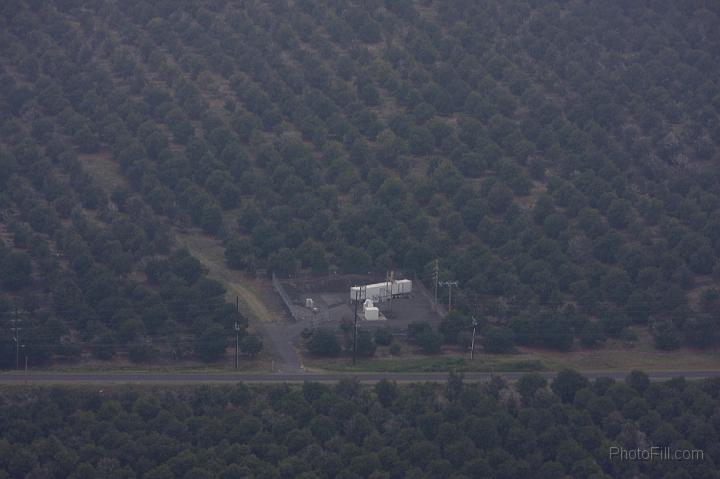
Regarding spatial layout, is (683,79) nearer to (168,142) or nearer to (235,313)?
(168,142)

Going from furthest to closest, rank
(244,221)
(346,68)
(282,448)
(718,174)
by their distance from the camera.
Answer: (346,68)
(718,174)
(244,221)
(282,448)

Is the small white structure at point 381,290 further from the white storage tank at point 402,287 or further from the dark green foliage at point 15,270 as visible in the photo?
the dark green foliage at point 15,270

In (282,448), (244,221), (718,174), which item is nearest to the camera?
(282,448)

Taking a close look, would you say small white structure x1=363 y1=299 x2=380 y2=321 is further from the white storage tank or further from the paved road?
the paved road

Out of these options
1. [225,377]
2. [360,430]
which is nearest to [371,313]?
[225,377]

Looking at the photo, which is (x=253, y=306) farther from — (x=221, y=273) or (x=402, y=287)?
(x=402, y=287)

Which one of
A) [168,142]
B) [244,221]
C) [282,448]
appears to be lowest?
[282,448]

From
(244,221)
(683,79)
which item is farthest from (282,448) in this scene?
(683,79)
